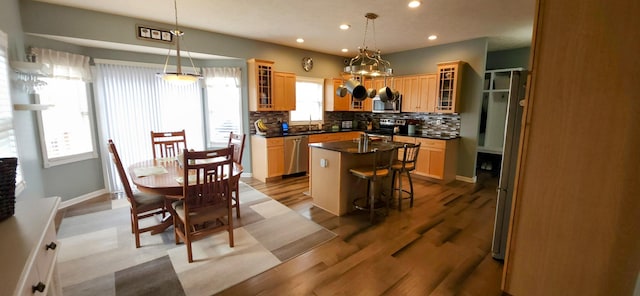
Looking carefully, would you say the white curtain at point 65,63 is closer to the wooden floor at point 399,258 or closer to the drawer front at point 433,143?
the wooden floor at point 399,258

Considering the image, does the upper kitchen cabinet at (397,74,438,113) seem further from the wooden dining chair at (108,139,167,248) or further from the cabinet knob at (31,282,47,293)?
the cabinet knob at (31,282,47,293)

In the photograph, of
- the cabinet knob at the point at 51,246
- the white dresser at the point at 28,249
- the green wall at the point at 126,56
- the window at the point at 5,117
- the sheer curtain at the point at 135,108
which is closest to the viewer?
the white dresser at the point at 28,249

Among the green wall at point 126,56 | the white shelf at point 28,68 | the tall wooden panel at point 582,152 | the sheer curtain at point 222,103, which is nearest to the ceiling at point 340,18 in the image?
the green wall at point 126,56

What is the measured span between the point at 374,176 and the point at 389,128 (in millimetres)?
3136

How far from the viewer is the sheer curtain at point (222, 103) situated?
491 cm

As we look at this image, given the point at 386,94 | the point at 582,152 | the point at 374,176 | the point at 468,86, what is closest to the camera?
the point at 582,152

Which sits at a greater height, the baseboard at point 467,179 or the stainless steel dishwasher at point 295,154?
the stainless steel dishwasher at point 295,154

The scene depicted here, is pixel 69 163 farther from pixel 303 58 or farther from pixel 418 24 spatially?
pixel 418 24

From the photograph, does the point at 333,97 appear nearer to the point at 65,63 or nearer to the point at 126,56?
the point at 126,56

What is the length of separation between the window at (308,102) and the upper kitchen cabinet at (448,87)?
8.37ft

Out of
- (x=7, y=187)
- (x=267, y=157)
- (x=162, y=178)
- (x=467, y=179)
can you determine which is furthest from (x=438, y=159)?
(x=7, y=187)

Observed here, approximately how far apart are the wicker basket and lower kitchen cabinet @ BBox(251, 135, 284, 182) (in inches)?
142

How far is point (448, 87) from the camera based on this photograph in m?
4.91

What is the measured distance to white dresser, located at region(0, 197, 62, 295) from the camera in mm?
896
